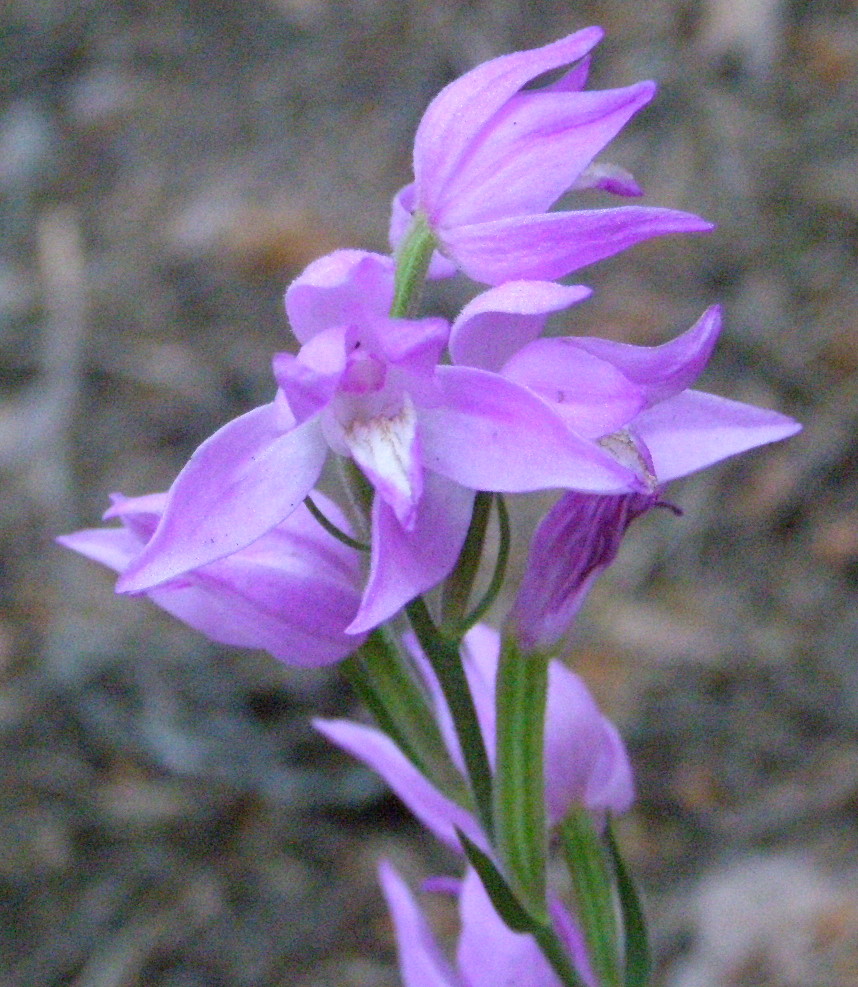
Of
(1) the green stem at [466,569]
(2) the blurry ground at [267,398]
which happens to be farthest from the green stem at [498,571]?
(2) the blurry ground at [267,398]

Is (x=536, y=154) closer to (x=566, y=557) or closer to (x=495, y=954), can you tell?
(x=566, y=557)

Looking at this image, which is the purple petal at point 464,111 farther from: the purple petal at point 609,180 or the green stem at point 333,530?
the green stem at point 333,530

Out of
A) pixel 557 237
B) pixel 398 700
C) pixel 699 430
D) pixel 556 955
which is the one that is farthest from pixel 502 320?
pixel 556 955

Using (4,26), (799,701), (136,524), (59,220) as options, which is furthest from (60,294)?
(136,524)

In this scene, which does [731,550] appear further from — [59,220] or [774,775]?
[59,220]

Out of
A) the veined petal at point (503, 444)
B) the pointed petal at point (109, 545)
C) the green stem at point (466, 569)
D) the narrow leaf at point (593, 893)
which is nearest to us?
the veined petal at point (503, 444)

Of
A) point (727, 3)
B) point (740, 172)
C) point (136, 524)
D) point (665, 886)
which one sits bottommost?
point (665, 886)
